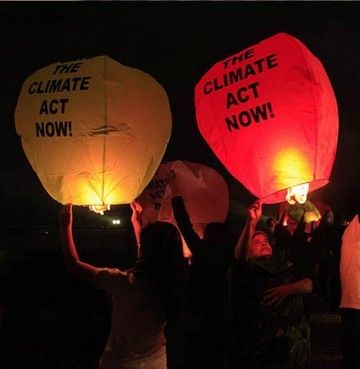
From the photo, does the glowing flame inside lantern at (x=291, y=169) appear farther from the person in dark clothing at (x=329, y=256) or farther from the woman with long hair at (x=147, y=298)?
the woman with long hair at (x=147, y=298)

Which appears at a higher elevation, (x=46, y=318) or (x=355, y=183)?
(x=355, y=183)

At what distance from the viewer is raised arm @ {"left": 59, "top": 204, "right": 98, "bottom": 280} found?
2781mm

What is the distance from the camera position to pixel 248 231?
3.17 metres

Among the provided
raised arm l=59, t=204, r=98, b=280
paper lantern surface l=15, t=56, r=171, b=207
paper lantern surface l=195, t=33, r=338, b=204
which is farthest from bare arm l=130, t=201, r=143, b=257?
paper lantern surface l=195, t=33, r=338, b=204

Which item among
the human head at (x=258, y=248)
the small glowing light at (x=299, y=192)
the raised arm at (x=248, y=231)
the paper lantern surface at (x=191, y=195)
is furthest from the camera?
the paper lantern surface at (x=191, y=195)

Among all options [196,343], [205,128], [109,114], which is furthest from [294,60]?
[196,343]

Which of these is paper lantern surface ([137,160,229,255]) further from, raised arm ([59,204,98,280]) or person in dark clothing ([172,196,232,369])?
raised arm ([59,204,98,280])

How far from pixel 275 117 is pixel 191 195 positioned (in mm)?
1194

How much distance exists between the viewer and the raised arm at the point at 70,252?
2.78 m

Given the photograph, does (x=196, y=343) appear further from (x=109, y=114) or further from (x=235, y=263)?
(x=109, y=114)

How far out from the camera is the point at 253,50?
3.23 m

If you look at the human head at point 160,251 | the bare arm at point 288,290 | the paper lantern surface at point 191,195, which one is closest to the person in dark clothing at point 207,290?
the bare arm at point 288,290

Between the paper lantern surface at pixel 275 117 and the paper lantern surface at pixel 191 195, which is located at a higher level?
the paper lantern surface at pixel 275 117

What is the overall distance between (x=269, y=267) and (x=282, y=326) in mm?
342
